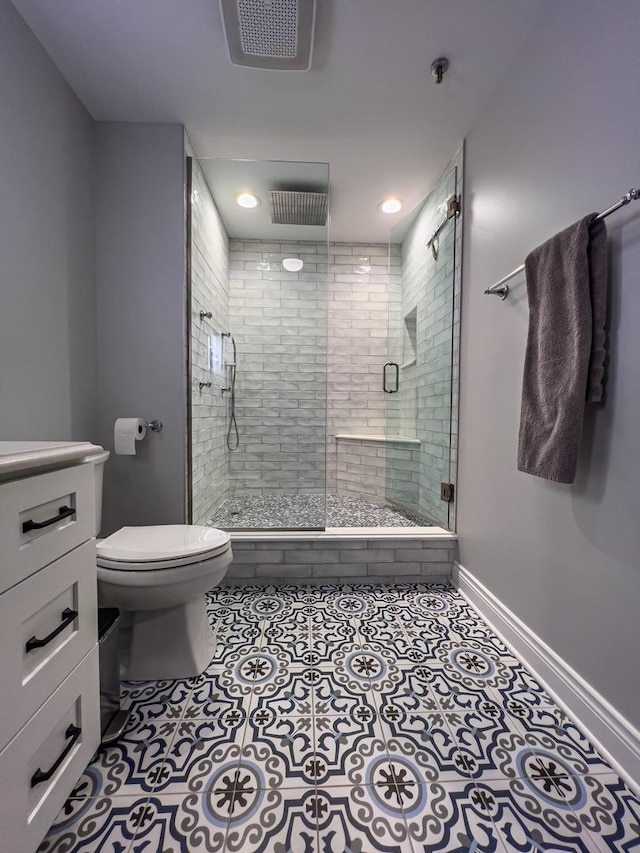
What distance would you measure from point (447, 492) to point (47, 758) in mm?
1891

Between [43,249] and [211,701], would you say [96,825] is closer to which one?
[211,701]

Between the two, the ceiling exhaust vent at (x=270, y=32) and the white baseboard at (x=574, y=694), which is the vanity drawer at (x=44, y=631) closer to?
the white baseboard at (x=574, y=694)

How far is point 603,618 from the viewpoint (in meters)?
1.02

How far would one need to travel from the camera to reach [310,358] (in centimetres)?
265

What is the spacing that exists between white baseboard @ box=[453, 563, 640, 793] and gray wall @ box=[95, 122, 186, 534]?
1.63 m

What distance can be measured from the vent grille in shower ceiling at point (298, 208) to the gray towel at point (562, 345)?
1.67 m

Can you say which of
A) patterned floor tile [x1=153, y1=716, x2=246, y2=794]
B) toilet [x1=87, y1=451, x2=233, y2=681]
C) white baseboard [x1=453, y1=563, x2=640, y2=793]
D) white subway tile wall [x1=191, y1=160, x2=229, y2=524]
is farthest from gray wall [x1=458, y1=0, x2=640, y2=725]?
white subway tile wall [x1=191, y1=160, x2=229, y2=524]

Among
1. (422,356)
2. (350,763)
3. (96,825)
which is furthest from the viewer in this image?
(422,356)

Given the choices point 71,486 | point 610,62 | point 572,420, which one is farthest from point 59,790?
point 610,62

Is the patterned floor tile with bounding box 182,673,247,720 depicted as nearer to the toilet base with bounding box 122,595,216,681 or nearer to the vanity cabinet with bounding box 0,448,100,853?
the toilet base with bounding box 122,595,216,681

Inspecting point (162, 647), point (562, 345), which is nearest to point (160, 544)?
point (162, 647)

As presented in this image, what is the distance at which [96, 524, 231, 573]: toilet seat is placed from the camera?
1.14 metres

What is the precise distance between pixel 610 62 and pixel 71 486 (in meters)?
1.86

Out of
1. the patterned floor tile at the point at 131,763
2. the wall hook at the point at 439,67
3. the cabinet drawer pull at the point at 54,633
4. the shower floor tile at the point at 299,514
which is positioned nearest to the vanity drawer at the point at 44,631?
the cabinet drawer pull at the point at 54,633
